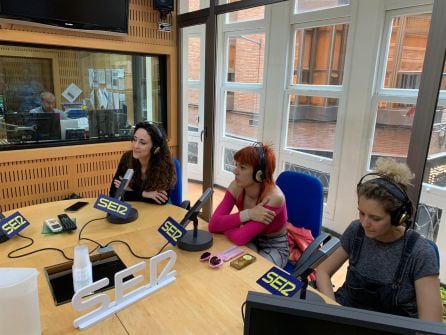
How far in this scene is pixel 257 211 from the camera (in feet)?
5.31

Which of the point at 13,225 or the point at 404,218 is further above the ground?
the point at 404,218

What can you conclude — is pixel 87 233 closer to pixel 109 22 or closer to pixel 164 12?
pixel 109 22

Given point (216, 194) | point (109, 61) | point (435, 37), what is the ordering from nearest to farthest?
1. point (435, 37)
2. point (109, 61)
3. point (216, 194)

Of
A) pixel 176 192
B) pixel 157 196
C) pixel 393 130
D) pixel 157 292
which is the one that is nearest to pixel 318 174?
pixel 393 130

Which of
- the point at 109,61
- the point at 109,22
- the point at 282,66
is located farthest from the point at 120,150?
the point at 282,66

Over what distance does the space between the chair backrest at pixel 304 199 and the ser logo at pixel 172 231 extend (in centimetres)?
79

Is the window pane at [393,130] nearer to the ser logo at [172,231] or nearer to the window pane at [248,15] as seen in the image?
the window pane at [248,15]

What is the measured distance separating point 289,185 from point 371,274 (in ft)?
2.63

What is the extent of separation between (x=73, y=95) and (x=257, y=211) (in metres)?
2.25

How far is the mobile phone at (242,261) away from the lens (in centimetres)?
140

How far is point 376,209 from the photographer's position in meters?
1.23

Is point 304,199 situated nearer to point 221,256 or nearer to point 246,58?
point 221,256

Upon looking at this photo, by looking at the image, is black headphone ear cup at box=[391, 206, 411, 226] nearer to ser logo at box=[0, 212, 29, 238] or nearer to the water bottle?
the water bottle

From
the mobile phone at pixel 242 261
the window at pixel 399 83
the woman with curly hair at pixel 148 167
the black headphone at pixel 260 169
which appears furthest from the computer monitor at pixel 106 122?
the window at pixel 399 83
